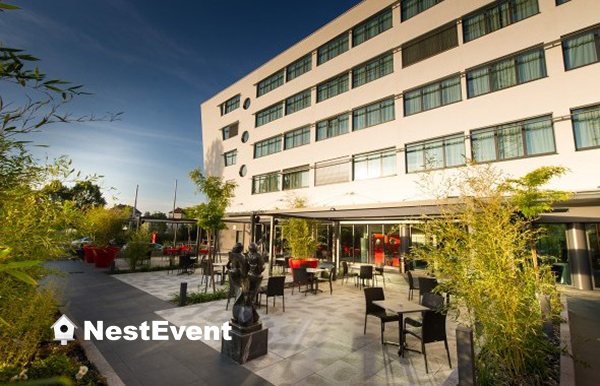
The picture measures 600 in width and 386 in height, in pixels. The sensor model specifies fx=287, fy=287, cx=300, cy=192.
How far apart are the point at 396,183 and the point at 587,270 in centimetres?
759

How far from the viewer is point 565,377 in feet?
11.1

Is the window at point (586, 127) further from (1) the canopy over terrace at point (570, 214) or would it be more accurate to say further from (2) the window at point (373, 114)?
(2) the window at point (373, 114)

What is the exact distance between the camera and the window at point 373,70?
1558 cm

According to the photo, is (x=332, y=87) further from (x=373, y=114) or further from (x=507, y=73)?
(x=507, y=73)

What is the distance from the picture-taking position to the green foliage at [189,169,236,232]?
11422mm

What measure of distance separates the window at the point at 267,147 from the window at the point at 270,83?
4.30 metres

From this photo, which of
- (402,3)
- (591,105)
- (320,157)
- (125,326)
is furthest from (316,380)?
(402,3)

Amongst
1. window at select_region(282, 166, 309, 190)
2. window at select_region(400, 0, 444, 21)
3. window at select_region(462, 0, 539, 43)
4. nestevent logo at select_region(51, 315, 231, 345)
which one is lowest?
nestevent logo at select_region(51, 315, 231, 345)

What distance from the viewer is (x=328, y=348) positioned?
5125 millimetres

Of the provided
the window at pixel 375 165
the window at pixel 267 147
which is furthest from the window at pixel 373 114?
the window at pixel 267 147

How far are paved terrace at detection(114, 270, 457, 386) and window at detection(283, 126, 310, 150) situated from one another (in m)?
12.7

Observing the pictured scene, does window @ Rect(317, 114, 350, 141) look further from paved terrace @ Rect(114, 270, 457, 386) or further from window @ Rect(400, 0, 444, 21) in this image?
paved terrace @ Rect(114, 270, 457, 386)

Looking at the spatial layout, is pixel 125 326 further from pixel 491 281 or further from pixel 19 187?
pixel 491 281

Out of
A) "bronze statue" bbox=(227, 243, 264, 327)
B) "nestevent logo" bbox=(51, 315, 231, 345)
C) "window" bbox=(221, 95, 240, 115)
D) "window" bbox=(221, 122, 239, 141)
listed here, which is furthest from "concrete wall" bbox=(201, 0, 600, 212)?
"nestevent logo" bbox=(51, 315, 231, 345)
